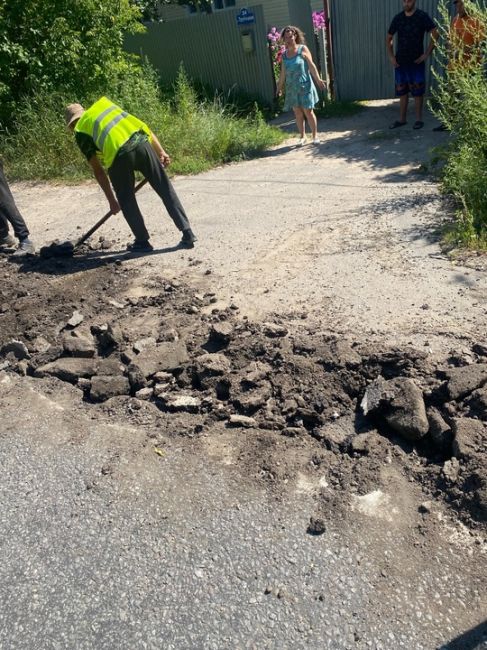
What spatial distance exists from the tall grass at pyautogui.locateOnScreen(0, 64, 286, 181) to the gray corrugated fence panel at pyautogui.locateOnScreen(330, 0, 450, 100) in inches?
98.4

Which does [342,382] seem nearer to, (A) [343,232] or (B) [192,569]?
(B) [192,569]

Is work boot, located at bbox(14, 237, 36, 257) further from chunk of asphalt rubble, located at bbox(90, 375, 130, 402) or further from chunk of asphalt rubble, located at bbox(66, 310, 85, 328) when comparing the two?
chunk of asphalt rubble, located at bbox(90, 375, 130, 402)

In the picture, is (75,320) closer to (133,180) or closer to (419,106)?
(133,180)

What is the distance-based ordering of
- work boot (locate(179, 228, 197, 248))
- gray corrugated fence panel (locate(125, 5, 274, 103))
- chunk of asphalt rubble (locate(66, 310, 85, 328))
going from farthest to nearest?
gray corrugated fence panel (locate(125, 5, 274, 103)) → work boot (locate(179, 228, 197, 248)) → chunk of asphalt rubble (locate(66, 310, 85, 328))

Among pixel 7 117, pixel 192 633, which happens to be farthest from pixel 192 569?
pixel 7 117

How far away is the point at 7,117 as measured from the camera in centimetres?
1067

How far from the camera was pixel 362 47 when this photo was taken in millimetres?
11555

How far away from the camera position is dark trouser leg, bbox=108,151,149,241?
18.2 ft

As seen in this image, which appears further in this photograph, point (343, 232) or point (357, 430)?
point (343, 232)

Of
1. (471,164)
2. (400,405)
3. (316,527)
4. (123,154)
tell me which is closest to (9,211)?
(123,154)

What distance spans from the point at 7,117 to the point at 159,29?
24.3 ft

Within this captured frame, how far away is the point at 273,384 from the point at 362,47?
1030 centimetres

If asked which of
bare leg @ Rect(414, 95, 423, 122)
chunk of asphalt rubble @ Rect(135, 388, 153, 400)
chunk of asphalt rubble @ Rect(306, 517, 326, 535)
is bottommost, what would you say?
chunk of asphalt rubble @ Rect(306, 517, 326, 535)

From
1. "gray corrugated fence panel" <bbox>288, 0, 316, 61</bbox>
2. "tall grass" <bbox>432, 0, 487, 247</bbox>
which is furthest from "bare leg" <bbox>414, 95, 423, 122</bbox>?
"gray corrugated fence panel" <bbox>288, 0, 316, 61</bbox>
